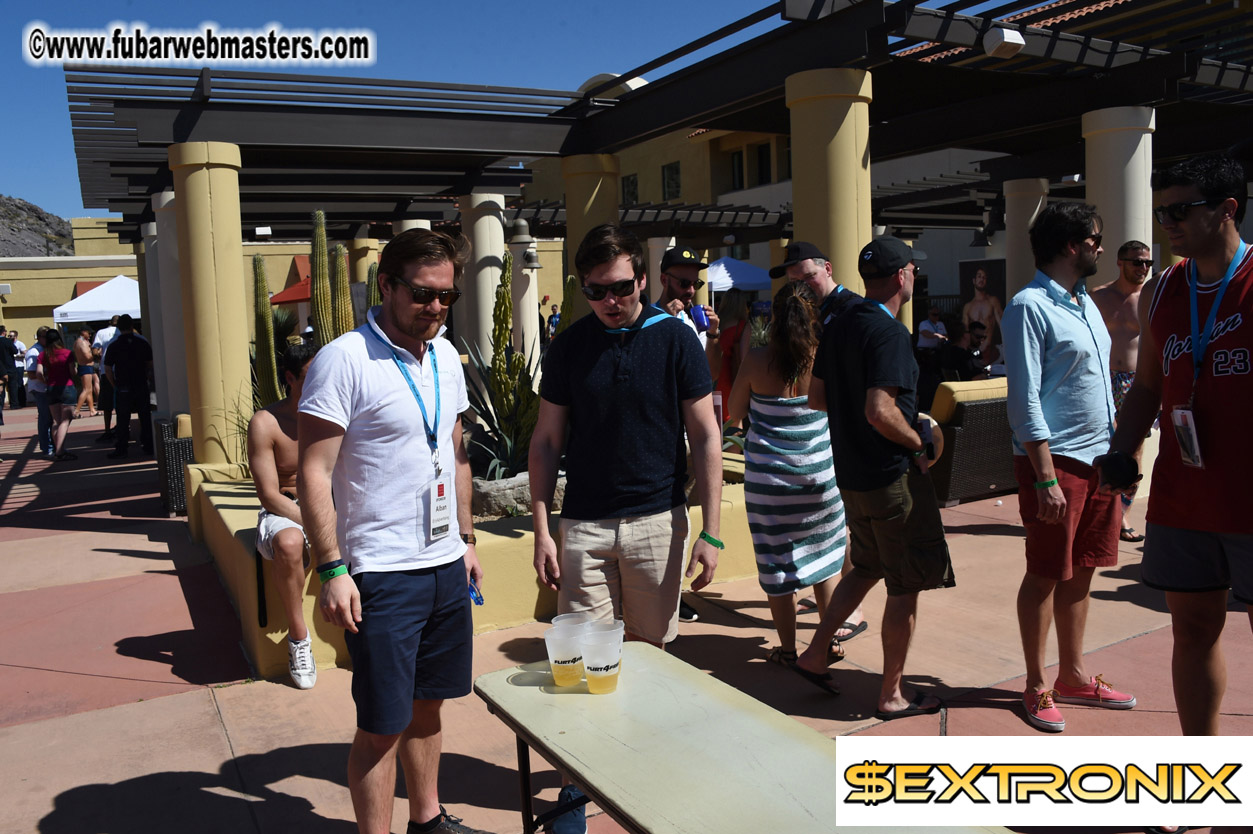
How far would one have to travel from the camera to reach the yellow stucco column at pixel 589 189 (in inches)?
383

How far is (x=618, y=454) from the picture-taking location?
118 inches

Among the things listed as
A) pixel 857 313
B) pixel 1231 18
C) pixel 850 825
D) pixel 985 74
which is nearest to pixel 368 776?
pixel 850 825

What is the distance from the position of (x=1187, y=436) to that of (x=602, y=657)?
171 cm

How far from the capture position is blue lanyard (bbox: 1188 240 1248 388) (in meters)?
2.61

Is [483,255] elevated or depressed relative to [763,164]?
depressed

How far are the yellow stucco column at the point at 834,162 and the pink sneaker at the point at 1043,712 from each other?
3684 mm

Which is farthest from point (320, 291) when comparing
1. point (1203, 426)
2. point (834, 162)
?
point (1203, 426)

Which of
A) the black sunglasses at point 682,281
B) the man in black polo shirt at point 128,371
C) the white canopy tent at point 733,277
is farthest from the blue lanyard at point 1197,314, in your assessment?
the white canopy tent at point 733,277

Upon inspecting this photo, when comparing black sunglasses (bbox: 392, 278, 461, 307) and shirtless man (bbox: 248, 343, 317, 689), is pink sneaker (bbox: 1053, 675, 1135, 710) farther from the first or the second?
shirtless man (bbox: 248, 343, 317, 689)

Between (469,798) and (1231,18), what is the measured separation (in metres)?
9.79

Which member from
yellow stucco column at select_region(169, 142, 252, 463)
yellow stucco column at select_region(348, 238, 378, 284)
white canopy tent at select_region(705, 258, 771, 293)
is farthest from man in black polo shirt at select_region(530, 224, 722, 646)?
white canopy tent at select_region(705, 258, 771, 293)

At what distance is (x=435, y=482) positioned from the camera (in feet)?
8.77

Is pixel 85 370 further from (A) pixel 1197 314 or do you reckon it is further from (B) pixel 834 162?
(A) pixel 1197 314

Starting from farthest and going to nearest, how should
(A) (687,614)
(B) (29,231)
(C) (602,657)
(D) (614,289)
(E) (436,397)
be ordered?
(B) (29,231)
(A) (687,614)
(D) (614,289)
(E) (436,397)
(C) (602,657)
